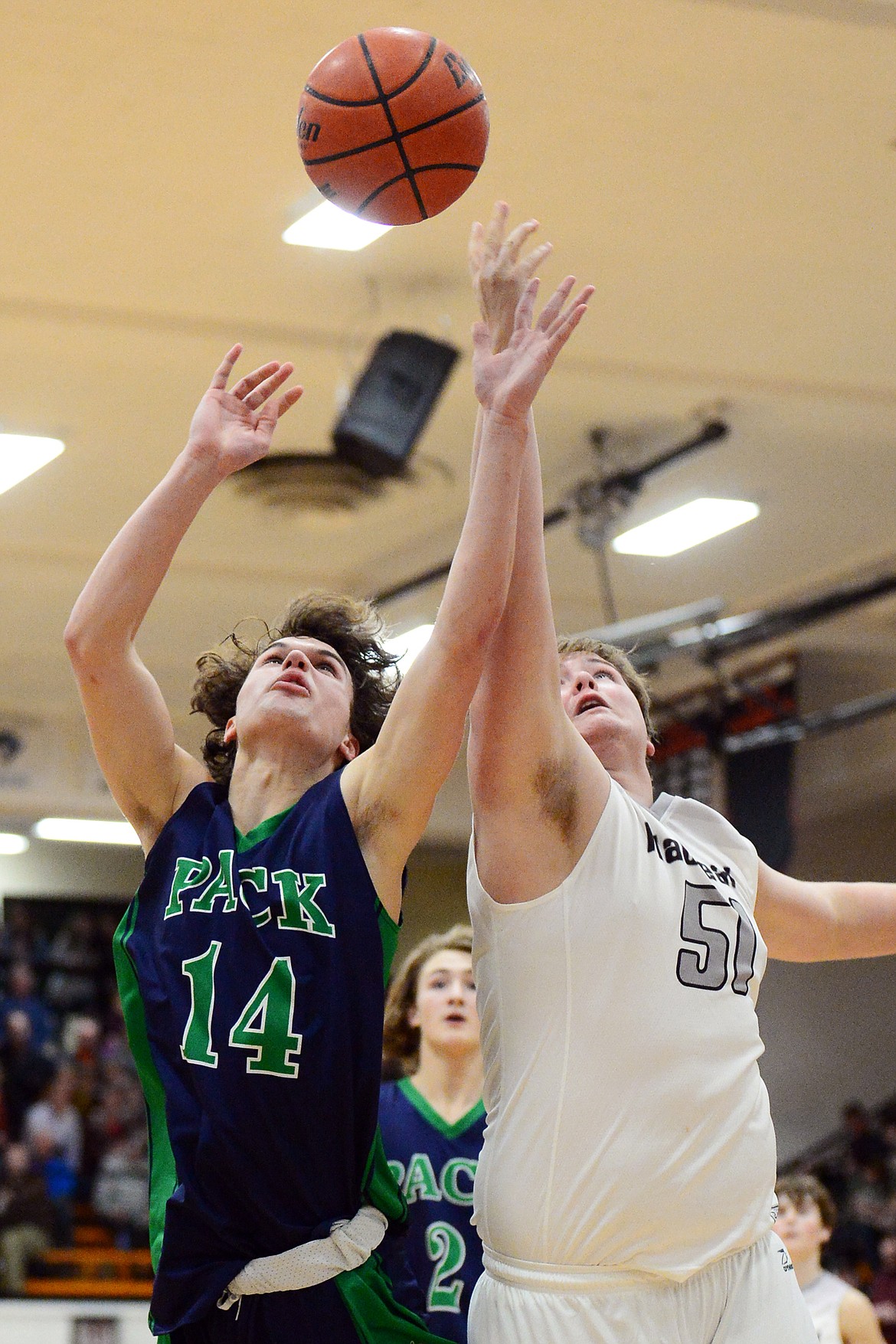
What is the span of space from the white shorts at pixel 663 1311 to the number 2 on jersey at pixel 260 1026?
1.71 feet

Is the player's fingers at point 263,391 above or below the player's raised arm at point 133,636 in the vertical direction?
above

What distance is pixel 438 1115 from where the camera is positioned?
180 inches

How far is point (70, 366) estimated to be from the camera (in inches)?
289

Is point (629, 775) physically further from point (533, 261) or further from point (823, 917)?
point (533, 261)

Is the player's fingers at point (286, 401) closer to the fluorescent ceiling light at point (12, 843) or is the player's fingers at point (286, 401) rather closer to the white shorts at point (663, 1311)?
the white shorts at point (663, 1311)

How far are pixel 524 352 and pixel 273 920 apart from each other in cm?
99

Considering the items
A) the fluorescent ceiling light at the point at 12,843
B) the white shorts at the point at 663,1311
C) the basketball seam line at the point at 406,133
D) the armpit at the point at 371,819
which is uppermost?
the fluorescent ceiling light at the point at 12,843

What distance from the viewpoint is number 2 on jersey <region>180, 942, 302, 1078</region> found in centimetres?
248

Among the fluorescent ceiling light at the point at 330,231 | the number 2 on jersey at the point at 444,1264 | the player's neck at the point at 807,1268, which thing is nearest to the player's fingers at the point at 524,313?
the number 2 on jersey at the point at 444,1264

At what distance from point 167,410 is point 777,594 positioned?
4.81 metres

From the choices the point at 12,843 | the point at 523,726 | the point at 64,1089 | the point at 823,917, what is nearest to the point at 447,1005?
the point at 823,917

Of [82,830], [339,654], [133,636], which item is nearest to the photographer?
[133,636]

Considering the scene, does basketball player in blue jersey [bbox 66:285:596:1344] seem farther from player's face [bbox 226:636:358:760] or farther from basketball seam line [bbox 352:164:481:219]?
basketball seam line [bbox 352:164:481:219]

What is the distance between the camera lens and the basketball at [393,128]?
3.41m
